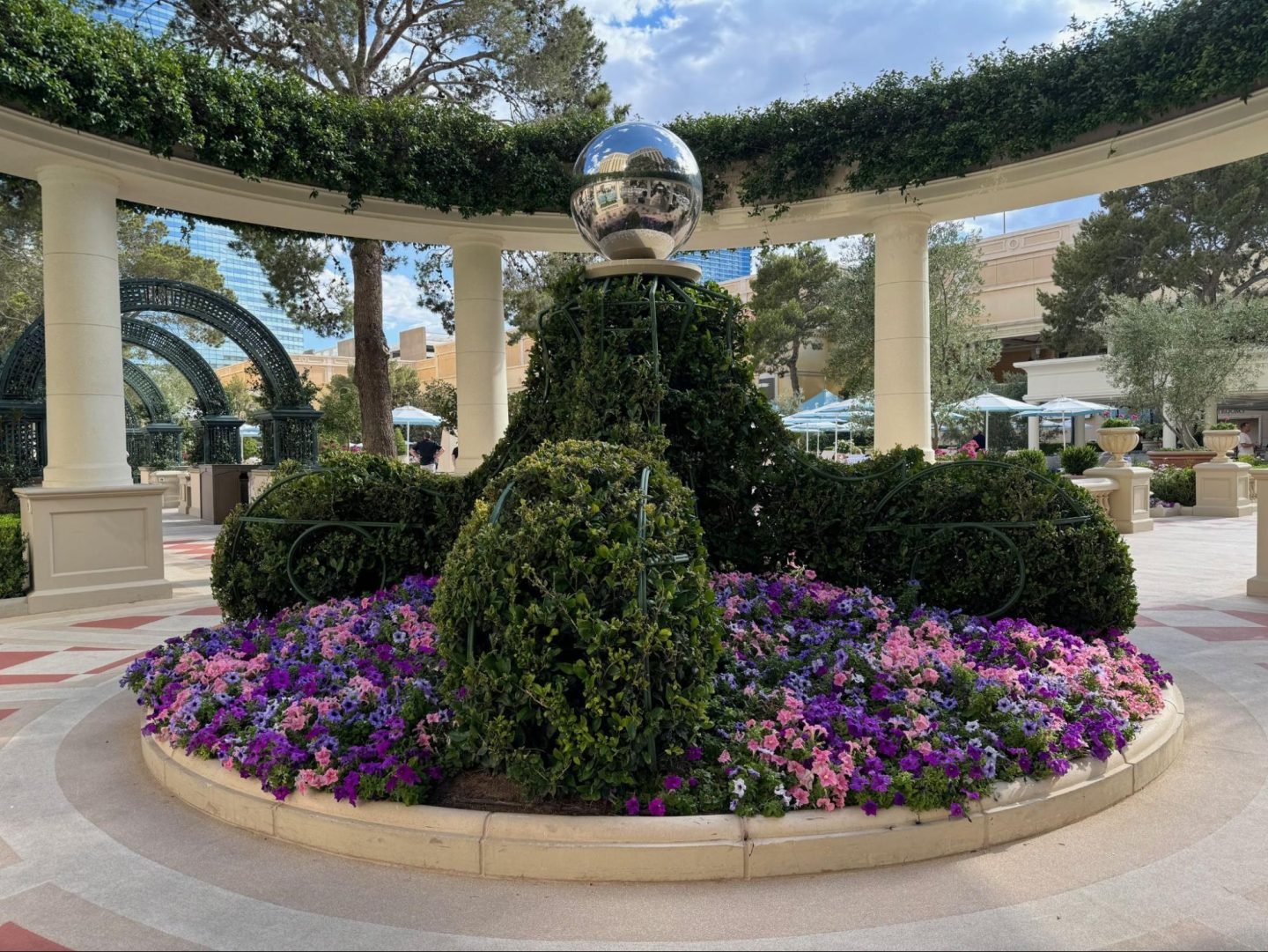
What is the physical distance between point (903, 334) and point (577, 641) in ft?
26.4

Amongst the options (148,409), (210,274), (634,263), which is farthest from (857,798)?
(210,274)

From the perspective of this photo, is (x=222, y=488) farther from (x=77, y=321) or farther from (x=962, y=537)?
(x=962, y=537)

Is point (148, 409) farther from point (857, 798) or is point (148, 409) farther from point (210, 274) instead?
point (857, 798)

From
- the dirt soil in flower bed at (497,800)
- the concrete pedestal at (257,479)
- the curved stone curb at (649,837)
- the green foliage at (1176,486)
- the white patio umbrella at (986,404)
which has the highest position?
the white patio umbrella at (986,404)

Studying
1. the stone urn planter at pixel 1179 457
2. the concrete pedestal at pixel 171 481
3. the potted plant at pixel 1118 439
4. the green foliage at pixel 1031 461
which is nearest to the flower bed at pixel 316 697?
the green foliage at pixel 1031 461

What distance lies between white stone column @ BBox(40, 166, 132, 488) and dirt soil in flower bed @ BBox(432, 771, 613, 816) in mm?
6693

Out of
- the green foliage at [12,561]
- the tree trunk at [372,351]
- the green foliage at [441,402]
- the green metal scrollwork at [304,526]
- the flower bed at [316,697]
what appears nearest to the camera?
the flower bed at [316,697]

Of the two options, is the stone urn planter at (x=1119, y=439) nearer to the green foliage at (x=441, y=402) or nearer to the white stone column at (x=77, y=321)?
the white stone column at (x=77, y=321)

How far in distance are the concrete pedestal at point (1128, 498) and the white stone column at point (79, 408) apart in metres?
13.8

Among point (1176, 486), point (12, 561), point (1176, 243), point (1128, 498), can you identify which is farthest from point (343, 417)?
point (1176, 243)

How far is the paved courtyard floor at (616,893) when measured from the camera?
2.40 meters

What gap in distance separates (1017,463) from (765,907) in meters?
3.09

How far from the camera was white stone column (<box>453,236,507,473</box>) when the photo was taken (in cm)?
1079

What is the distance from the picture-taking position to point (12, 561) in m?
7.56
